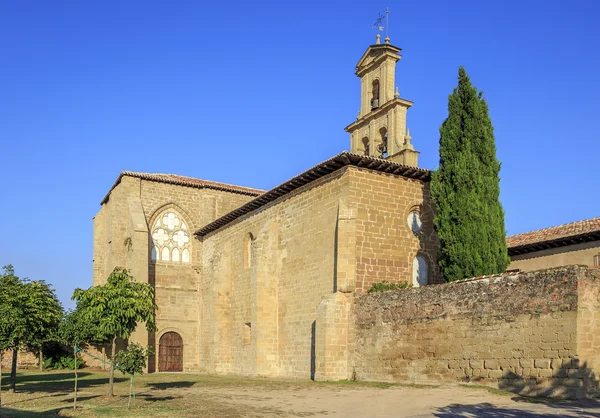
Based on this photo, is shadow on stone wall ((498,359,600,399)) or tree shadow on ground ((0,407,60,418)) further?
shadow on stone wall ((498,359,600,399))

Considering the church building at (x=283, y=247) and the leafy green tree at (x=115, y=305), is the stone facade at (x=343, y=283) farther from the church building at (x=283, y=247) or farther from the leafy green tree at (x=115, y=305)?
the leafy green tree at (x=115, y=305)

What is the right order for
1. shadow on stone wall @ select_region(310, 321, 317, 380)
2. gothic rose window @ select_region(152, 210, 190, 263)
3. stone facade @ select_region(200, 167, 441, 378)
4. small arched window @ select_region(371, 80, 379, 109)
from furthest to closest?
gothic rose window @ select_region(152, 210, 190, 263) → small arched window @ select_region(371, 80, 379, 109) → shadow on stone wall @ select_region(310, 321, 317, 380) → stone facade @ select_region(200, 167, 441, 378)

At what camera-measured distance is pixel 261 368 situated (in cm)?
2286

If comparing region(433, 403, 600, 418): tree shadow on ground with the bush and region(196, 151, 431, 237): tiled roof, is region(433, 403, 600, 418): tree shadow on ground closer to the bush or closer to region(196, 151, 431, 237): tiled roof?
the bush

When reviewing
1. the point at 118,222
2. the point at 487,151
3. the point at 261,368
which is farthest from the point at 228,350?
the point at 487,151

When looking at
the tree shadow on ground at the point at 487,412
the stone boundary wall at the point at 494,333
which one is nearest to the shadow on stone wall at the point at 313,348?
the stone boundary wall at the point at 494,333

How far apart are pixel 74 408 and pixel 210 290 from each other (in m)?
17.4

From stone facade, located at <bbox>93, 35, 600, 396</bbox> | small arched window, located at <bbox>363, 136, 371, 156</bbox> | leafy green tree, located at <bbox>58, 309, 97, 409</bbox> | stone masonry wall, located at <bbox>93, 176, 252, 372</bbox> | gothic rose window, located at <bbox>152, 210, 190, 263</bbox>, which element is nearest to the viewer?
stone facade, located at <bbox>93, 35, 600, 396</bbox>

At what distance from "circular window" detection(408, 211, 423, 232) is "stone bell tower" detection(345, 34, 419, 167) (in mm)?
3794

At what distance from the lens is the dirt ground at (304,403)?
1104 cm

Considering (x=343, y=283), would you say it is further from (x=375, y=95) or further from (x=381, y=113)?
(x=375, y=95)

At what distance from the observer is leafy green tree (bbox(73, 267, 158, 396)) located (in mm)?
14312

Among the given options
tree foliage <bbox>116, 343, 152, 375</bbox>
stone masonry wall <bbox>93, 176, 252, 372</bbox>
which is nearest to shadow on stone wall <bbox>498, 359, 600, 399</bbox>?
tree foliage <bbox>116, 343, 152, 375</bbox>

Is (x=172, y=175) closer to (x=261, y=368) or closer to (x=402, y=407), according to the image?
(x=261, y=368)
